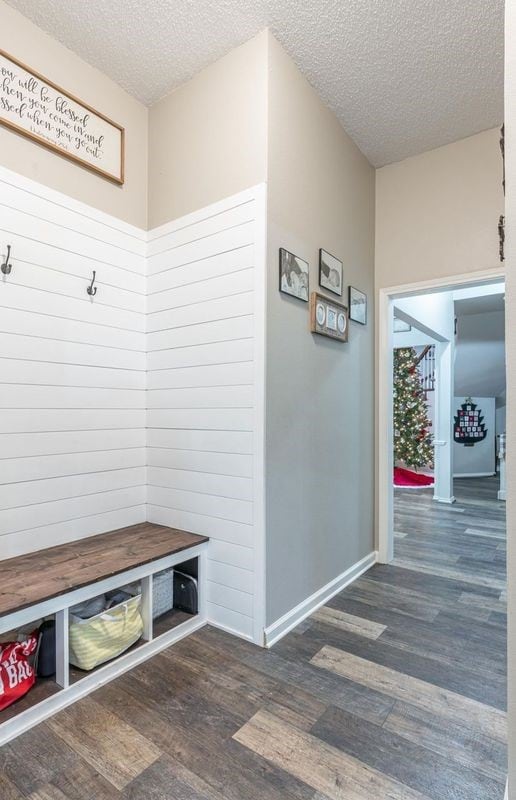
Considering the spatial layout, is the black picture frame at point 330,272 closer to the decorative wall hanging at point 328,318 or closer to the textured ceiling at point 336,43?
the decorative wall hanging at point 328,318

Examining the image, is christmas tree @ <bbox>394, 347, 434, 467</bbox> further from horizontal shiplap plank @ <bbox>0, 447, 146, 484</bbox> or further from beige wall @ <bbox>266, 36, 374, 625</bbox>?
horizontal shiplap plank @ <bbox>0, 447, 146, 484</bbox>

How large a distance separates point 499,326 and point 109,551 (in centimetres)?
693

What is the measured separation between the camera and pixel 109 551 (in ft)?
6.66

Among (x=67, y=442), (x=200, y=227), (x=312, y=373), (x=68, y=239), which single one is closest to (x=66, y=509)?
(x=67, y=442)

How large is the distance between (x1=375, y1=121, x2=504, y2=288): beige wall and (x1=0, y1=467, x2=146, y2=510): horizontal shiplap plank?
2280mm

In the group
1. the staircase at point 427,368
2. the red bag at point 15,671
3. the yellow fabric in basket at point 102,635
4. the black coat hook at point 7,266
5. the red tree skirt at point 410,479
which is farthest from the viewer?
the staircase at point 427,368

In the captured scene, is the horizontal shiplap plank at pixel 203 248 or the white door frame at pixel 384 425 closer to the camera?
the horizontal shiplap plank at pixel 203 248

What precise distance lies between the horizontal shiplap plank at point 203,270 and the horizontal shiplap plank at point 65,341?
13.1 inches

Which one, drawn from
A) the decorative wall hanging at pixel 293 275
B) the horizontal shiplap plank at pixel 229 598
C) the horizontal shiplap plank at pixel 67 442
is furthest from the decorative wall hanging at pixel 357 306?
the horizontal shiplap plank at pixel 229 598

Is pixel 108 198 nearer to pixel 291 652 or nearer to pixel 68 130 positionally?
pixel 68 130

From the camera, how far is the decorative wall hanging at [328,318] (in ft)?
7.83

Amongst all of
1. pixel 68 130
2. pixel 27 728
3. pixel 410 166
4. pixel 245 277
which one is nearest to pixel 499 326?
pixel 410 166

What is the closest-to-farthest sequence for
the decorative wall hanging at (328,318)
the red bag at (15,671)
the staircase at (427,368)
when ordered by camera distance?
the red bag at (15,671), the decorative wall hanging at (328,318), the staircase at (427,368)

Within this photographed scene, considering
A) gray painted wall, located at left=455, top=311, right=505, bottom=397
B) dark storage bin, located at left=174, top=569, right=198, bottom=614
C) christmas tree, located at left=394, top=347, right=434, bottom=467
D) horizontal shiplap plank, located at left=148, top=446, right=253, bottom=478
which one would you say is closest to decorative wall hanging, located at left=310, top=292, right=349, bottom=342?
horizontal shiplap plank, located at left=148, top=446, right=253, bottom=478
